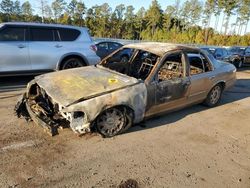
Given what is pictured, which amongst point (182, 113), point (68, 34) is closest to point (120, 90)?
point (182, 113)

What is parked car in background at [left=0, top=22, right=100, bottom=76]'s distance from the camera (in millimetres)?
7867

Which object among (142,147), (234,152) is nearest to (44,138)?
(142,147)

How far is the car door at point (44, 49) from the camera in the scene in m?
8.23

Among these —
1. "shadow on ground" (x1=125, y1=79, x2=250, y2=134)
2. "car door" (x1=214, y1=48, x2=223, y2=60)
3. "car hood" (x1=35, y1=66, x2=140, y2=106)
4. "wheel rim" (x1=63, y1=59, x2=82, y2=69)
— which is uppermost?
"car hood" (x1=35, y1=66, x2=140, y2=106)

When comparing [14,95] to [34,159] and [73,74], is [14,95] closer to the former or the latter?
[73,74]

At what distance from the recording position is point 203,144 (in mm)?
4895

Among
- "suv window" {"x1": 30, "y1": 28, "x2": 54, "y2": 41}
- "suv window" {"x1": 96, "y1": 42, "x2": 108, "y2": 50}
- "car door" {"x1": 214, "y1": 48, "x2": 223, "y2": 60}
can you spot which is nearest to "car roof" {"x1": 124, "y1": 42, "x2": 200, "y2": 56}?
"suv window" {"x1": 30, "y1": 28, "x2": 54, "y2": 41}

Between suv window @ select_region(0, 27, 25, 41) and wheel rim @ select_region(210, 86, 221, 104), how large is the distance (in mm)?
5491

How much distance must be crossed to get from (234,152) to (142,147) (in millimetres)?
1576

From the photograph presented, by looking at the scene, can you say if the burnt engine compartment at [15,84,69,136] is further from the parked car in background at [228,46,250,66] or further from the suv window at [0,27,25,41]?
the parked car in background at [228,46,250,66]

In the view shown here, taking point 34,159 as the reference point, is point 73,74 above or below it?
above

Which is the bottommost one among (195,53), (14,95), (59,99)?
(14,95)

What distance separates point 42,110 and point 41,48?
4073mm

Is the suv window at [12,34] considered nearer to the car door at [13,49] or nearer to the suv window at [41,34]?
the car door at [13,49]
